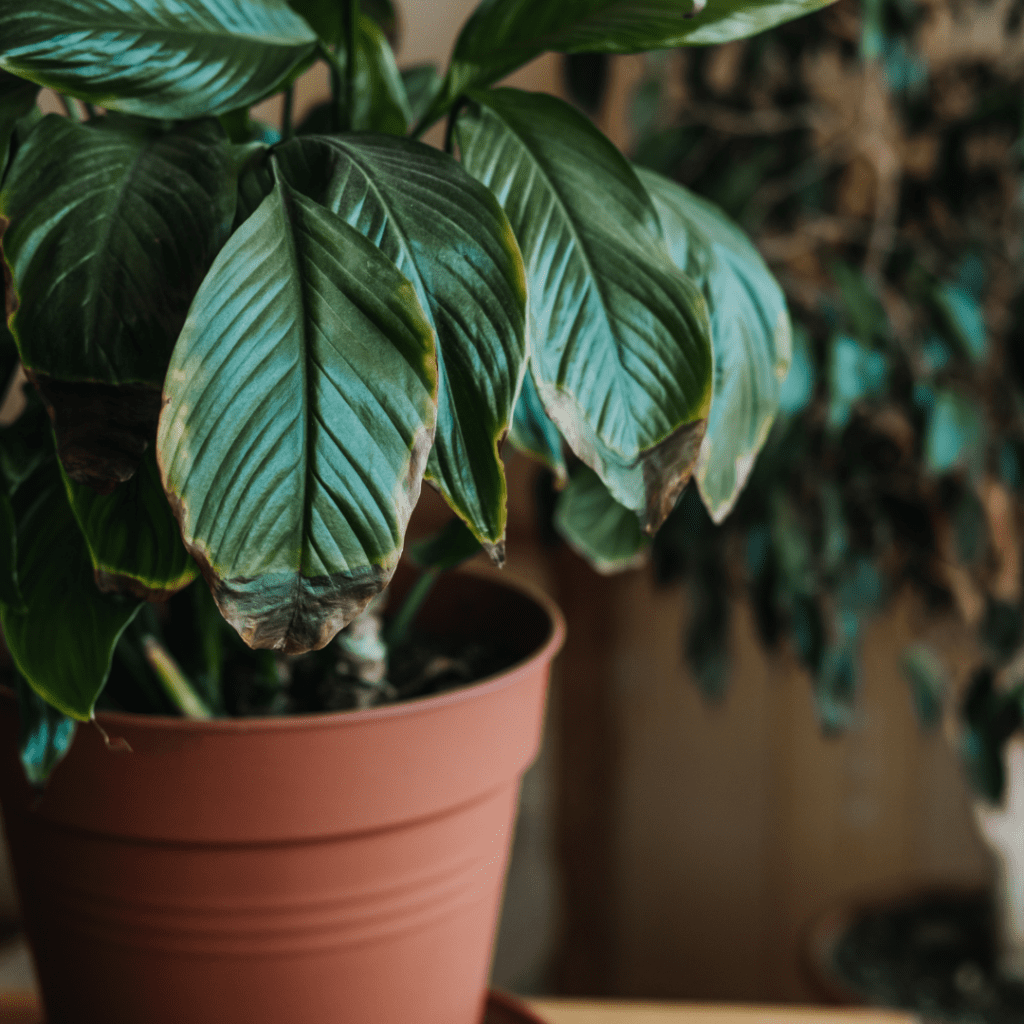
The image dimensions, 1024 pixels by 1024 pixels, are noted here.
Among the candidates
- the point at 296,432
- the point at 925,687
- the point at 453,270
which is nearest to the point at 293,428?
the point at 296,432

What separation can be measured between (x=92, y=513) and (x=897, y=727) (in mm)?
1549

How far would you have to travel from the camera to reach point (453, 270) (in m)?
0.46

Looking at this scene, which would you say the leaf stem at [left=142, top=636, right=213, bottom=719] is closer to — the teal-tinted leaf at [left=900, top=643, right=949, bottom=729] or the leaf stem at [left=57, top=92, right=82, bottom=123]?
the leaf stem at [left=57, top=92, right=82, bottom=123]

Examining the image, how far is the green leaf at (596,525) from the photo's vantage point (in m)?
0.69

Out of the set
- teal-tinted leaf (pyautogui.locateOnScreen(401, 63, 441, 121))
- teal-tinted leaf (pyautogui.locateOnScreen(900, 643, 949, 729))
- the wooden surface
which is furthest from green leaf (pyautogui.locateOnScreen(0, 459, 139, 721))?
teal-tinted leaf (pyautogui.locateOnScreen(900, 643, 949, 729))

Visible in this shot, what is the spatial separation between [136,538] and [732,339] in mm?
324

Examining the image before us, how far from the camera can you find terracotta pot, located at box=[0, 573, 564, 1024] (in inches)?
21.3

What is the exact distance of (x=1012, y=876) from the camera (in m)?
1.39

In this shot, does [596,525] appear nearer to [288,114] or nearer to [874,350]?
[288,114]

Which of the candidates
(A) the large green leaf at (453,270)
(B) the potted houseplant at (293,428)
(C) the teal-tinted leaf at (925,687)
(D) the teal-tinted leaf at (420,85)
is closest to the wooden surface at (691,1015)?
(B) the potted houseplant at (293,428)

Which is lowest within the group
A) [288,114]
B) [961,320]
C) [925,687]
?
[925,687]

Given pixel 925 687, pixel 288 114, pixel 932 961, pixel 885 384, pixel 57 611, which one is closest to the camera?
pixel 57 611

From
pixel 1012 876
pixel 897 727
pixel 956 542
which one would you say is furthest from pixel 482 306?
pixel 897 727

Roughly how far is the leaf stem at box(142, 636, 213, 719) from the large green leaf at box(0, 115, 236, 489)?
184 millimetres
